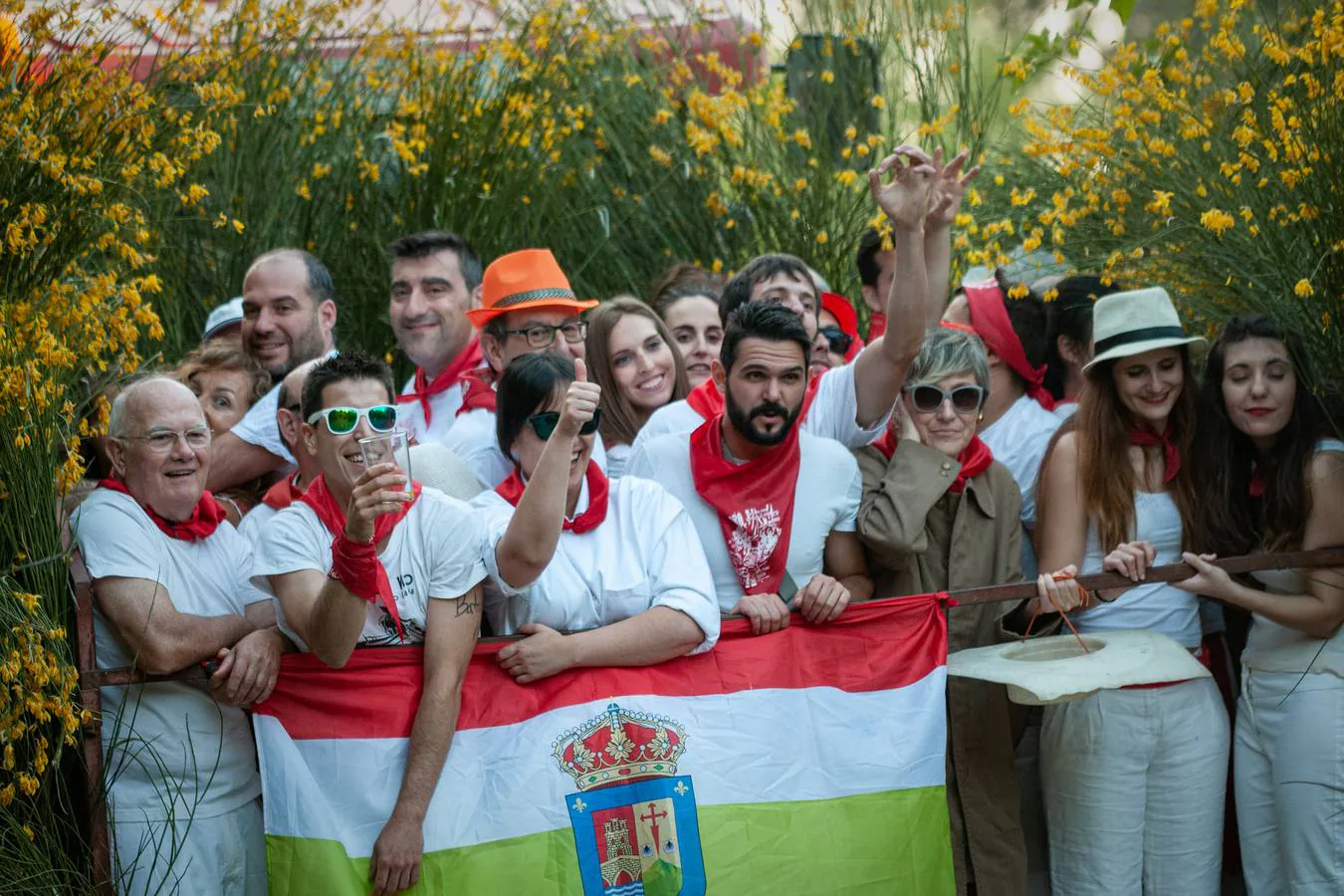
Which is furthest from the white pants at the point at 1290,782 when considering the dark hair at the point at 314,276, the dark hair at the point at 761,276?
the dark hair at the point at 314,276

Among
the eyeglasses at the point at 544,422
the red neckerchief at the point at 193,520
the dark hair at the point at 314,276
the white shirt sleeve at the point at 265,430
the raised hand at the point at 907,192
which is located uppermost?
the dark hair at the point at 314,276

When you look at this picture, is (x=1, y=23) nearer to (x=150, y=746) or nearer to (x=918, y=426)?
(x=150, y=746)

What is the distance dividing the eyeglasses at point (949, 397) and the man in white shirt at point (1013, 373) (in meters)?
0.59

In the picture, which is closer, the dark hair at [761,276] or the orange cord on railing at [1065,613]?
the orange cord on railing at [1065,613]

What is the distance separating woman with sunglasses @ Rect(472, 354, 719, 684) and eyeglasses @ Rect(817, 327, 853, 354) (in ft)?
6.26

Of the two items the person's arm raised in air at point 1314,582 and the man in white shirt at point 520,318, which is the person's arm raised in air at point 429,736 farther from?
the person's arm raised in air at point 1314,582

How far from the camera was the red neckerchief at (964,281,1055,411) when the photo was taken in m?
5.78

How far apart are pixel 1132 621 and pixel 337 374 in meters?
2.44


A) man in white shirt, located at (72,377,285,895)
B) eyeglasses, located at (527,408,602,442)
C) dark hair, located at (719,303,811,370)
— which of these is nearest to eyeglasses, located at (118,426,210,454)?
man in white shirt, located at (72,377,285,895)

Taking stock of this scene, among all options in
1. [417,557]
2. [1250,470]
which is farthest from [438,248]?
[1250,470]

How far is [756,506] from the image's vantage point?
463 cm

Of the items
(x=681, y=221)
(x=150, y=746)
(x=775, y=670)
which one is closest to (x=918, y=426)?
(x=775, y=670)

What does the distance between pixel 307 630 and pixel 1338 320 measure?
3103 millimetres

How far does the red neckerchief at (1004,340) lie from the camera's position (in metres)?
5.78
